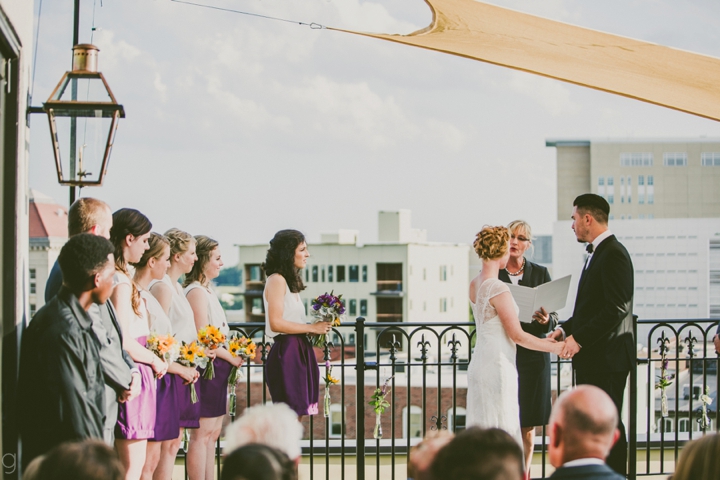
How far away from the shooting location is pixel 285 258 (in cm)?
496

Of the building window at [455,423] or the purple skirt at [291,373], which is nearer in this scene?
the purple skirt at [291,373]

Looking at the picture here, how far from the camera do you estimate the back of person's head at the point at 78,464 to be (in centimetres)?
223

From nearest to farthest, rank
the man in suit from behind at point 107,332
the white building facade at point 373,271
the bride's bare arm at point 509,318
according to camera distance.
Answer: the man in suit from behind at point 107,332
the bride's bare arm at point 509,318
the white building facade at point 373,271

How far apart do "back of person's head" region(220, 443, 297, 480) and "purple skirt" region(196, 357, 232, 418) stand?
8.39 feet

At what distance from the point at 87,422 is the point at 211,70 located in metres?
80.2

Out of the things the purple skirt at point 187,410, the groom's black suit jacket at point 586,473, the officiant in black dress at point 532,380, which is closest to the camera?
the groom's black suit jacket at point 586,473

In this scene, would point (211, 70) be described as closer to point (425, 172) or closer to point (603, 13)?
point (425, 172)

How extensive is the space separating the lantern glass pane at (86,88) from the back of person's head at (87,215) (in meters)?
0.71

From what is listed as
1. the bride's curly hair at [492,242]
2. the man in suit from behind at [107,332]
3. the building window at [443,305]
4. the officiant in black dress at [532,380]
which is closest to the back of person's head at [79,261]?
the man in suit from behind at [107,332]

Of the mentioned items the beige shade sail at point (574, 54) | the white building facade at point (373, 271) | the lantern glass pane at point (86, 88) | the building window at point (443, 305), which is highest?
the beige shade sail at point (574, 54)

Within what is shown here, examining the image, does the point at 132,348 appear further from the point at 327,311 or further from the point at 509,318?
the point at 509,318

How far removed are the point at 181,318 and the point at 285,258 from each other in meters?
0.76

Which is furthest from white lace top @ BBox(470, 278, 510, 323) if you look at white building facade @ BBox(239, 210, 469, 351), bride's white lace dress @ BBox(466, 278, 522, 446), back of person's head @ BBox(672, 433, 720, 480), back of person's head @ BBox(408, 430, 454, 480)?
white building facade @ BBox(239, 210, 469, 351)

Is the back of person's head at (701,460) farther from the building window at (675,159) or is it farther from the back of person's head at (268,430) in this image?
the building window at (675,159)
